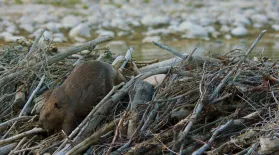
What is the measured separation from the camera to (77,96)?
4.97 meters

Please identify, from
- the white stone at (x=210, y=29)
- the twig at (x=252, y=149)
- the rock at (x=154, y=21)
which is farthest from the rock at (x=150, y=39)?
the twig at (x=252, y=149)

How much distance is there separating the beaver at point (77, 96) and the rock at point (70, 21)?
9483mm

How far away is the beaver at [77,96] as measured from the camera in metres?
4.84

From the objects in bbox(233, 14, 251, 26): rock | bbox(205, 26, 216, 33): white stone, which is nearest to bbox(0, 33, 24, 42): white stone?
bbox(205, 26, 216, 33): white stone

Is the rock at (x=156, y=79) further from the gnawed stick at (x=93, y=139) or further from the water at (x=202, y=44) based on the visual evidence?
the water at (x=202, y=44)

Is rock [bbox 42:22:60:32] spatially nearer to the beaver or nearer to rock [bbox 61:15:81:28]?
rock [bbox 61:15:81:28]

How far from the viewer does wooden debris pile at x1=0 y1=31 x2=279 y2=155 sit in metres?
4.24

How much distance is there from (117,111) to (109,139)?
1.47 feet

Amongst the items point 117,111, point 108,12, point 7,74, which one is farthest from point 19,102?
point 108,12

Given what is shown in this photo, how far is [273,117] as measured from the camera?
4.52 m

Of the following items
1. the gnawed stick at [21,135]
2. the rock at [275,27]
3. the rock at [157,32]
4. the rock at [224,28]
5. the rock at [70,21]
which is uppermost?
the gnawed stick at [21,135]

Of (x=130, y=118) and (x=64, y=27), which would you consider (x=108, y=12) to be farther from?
(x=130, y=118)

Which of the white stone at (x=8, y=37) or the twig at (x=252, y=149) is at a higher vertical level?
the twig at (x=252, y=149)

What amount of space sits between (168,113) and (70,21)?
10.8 m
